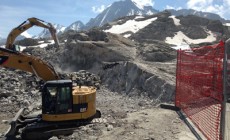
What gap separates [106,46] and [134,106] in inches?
530

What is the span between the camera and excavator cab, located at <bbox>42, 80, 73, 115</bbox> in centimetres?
1338

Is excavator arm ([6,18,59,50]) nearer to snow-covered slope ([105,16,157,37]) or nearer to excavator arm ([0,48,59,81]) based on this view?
excavator arm ([0,48,59,81])

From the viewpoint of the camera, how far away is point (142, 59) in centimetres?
3042

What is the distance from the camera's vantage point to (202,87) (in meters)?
11.4

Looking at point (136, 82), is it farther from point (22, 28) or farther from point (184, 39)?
point (184, 39)

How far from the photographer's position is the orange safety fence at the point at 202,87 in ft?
31.3

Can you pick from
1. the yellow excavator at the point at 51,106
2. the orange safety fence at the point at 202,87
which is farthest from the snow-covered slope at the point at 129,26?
the yellow excavator at the point at 51,106

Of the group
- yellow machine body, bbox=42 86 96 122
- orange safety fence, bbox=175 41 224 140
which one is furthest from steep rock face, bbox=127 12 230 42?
yellow machine body, bbox=42 86 96 122

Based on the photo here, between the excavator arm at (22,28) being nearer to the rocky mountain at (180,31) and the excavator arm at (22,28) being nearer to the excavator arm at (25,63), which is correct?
the excavator arm at (25,63)

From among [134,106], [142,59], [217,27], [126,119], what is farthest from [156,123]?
[217,27]

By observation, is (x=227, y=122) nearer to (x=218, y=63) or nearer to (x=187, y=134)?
(x=187, y=134)

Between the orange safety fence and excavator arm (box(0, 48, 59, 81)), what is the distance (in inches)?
216

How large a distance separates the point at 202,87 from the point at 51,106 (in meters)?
5.82

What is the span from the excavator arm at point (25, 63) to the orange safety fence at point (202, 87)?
5.49 metres
